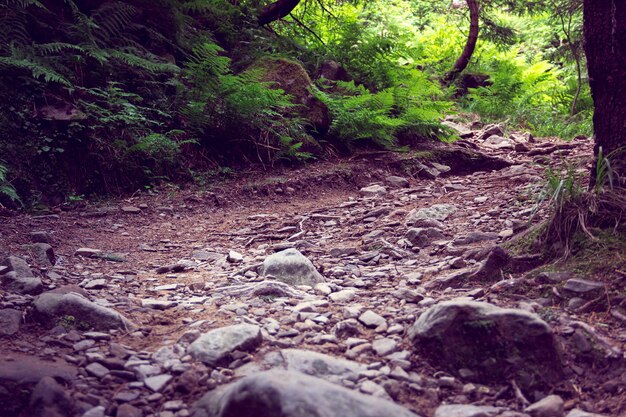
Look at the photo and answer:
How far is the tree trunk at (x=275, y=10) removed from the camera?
29.4 ft

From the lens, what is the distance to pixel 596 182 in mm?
2896

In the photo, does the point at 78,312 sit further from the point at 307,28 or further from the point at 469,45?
the point at 469,45

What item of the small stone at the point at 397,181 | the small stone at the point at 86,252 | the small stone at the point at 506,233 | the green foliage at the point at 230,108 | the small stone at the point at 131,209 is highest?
the green foliage at the point at 230,108

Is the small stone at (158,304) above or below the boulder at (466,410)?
below

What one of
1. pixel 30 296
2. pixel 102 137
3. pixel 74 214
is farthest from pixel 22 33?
pixel 30 296

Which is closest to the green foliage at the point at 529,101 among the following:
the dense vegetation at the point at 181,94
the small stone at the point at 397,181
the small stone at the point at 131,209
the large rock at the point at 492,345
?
the dense vegetation at the point at 181,94

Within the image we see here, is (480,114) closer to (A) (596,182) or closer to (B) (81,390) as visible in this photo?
(A) (596,182)

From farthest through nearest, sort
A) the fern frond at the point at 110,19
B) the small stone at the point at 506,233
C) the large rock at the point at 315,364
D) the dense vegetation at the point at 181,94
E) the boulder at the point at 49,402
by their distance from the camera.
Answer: the fern frond at the point at 110,19 → the dense vegetation at the point at 181,94 → the small stone at the point at 506,233 → the large rock at the point at 315,364 → the boulder at the point at 49,402

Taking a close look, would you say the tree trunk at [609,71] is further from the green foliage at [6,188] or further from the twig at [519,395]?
the green foliage at [6,188]

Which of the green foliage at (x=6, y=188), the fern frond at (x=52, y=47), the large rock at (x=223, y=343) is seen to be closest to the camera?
the large rock at (x=223, y=343)

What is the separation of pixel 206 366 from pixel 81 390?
0.47m

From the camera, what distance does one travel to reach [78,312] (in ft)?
8.12

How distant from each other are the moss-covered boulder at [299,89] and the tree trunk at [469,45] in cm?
588

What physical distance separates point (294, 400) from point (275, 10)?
8.62 m
